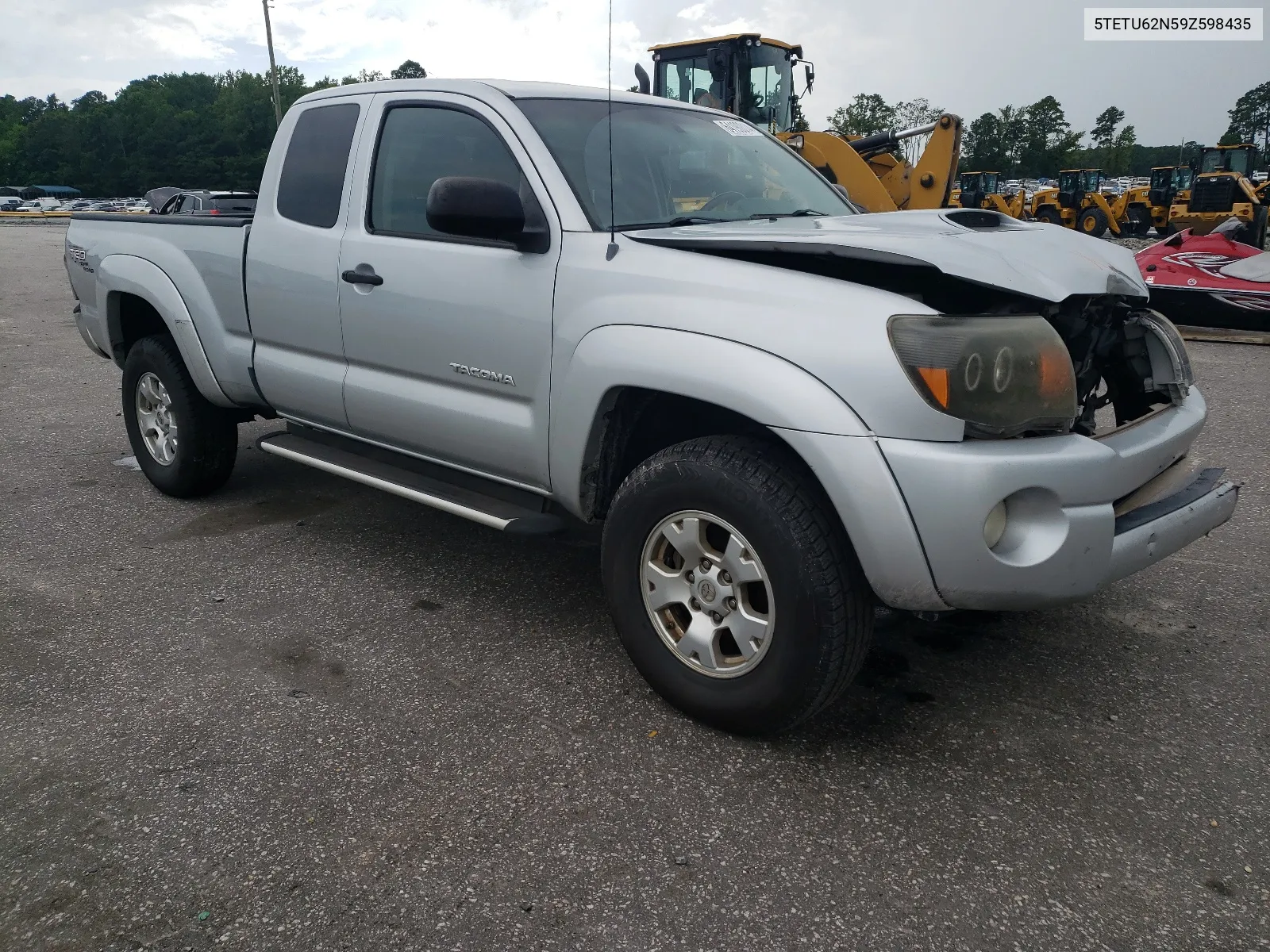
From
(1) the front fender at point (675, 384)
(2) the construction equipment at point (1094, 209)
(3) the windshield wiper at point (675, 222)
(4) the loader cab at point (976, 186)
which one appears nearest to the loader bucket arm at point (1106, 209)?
(2) the construction equipment at point (1094, 209)

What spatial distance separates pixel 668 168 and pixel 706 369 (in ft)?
4.03

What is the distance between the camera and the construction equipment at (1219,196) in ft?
64.1

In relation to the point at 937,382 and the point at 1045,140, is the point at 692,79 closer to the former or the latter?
the point at 937,382

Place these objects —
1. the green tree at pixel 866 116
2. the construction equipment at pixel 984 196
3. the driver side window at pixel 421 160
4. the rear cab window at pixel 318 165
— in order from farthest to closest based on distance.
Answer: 1. the green tree at pixel 866 116
2. the construction equipment at pixel 984 196
3. the rear cab window at pixel 318 165
4. the driver side window at pixel 421 160

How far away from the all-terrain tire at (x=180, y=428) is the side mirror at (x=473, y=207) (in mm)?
2293

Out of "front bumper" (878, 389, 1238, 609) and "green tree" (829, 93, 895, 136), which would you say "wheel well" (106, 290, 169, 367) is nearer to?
"front bumper" (878, 389, 1238, 609)

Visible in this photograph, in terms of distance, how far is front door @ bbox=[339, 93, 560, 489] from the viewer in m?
3.25

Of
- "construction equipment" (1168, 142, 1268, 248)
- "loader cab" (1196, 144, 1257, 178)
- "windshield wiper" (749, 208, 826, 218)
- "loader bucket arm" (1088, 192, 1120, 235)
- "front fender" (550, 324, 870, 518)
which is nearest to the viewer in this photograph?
"front fender" (550, 324, 870, 518)

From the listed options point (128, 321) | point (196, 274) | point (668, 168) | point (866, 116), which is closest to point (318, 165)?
point (196, 274)

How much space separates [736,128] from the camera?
4.14 m

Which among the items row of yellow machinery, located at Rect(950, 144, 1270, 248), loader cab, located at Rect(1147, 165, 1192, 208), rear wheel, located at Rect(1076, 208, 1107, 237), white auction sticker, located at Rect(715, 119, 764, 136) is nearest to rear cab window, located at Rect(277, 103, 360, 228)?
white auction sticker, located at Rect(715, 119, 764, 136)

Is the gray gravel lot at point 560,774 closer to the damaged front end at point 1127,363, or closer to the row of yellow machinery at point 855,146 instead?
the damaged front end at point 1127,363

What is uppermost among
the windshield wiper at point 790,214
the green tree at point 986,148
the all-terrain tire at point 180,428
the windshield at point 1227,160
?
the green tree at point 986,148

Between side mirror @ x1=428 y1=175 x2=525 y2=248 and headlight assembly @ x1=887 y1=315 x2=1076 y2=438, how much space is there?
1271 millimetres
